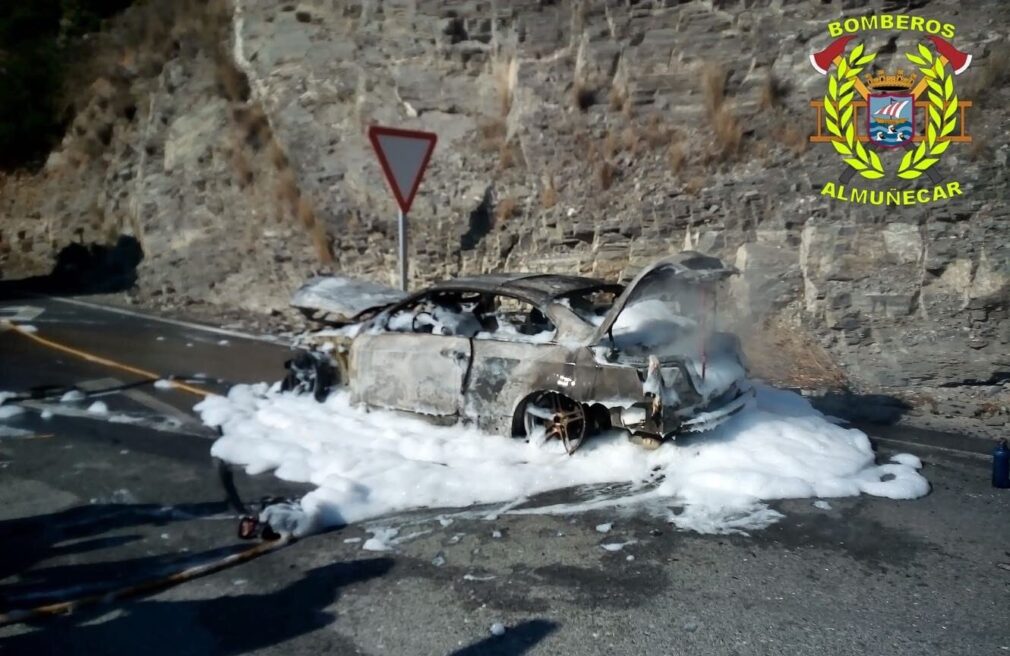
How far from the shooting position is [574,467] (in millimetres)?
5828

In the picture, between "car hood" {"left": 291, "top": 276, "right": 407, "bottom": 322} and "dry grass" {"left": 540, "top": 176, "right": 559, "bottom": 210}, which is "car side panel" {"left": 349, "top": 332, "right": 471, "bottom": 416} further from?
"dry grass" {"left": 540, "top": 176, "right": 559, "bottom": 210}

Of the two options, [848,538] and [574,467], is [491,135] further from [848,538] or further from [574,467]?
[848,538]

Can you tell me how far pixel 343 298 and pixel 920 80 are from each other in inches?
344

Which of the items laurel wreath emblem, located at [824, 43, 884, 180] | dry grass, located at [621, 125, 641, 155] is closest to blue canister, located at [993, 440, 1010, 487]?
laurel wreath emblem, located at [824, 43, 884, 180]

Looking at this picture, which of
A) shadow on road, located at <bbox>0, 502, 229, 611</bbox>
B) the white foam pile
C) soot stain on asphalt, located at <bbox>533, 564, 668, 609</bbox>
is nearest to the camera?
soot stain on asphalt, located at <bbox>533, 564, 668, 609</bbox>

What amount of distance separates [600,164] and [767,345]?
4398 millimetres

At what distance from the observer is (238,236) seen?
612 inches

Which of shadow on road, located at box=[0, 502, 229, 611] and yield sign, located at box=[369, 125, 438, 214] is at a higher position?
yield sign, located at box=[369, 125, 438, 214]

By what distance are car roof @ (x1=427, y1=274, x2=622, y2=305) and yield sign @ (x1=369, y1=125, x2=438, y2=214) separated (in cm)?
180

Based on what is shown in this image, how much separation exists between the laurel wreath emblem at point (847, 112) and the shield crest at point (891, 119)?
0.24 metres

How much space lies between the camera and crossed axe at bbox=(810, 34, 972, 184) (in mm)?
10562

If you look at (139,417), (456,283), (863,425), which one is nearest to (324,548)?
(456,283)

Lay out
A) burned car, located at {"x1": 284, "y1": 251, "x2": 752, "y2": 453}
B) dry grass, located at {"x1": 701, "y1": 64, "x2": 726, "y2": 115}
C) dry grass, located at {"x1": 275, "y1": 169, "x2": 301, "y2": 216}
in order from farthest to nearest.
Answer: dry grass, located at {"x1": 275, "y1": 169, "x2": 301, "y2": 216}
dry grass, located at {"x1": 701, "y1": 64, "x2": 726, "y2": 115}
burned car, located at {"x1": 284, "y1": 251, "x2": 752, "y2": 453}

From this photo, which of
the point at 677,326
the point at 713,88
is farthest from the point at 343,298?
the point at 713,88
